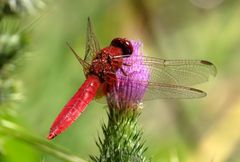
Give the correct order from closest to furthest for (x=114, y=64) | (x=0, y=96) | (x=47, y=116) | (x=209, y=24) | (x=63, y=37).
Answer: (x=114, y=64) → (x=0, y=96) → (x=47, y=116) → (x=63, y=37) → (x=209, y=24)

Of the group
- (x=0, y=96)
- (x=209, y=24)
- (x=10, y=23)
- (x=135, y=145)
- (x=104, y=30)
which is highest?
(x=209, y=24)

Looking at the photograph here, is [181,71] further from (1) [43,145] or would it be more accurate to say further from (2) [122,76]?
(1) [43,145]

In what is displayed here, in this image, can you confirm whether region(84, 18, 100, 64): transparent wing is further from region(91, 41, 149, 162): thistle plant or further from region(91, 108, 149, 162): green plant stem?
region(91, 108, 149, 162): green plant stem

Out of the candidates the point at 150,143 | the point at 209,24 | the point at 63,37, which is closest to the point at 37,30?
the point at 63,37

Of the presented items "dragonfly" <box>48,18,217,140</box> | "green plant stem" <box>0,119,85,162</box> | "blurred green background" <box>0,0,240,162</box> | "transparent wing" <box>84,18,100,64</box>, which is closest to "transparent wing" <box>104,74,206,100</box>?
"dragonfly" <box>48,18,217,140</box>

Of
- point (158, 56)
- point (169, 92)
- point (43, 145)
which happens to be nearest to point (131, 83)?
point (169, 92)

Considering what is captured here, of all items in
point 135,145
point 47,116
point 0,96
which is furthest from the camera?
point 47,116

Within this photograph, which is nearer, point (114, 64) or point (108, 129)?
point (108, 129)

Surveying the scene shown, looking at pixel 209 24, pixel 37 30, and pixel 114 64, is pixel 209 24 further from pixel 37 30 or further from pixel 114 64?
pixel 114 64
